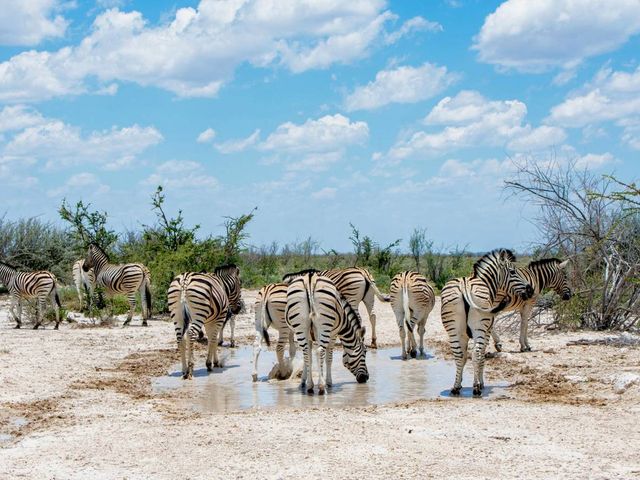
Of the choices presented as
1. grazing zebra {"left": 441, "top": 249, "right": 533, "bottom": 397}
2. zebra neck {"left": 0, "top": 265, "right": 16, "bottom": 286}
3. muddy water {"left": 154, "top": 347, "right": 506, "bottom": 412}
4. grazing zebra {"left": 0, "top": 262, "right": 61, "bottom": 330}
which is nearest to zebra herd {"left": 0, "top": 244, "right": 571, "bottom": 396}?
grazing zebra {"left": 441, "top": 249, "right": 533, "bottom": 397}

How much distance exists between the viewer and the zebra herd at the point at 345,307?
11039mm

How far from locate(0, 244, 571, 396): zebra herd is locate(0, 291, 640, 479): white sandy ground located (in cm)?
103

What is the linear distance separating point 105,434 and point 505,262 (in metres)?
7.79

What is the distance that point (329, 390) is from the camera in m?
11.8

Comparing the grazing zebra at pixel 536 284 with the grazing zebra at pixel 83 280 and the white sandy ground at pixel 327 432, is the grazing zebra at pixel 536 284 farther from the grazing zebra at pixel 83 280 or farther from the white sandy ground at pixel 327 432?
the grazing zebra at pixel 83 280

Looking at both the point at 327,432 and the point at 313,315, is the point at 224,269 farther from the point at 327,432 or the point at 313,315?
the point at 327,432

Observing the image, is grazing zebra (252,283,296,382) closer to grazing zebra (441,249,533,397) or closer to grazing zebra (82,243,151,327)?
grazing zebra (441,249,533,397)

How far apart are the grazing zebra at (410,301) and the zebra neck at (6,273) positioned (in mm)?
10566

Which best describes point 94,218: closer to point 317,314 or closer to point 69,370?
point 69,370

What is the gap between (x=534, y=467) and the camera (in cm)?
703

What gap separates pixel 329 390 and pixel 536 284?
18.4 ft

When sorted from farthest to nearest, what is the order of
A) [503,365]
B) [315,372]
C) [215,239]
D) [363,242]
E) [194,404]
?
[363,242] → [215,239] → [503,365] → [315,372] → [194,404]

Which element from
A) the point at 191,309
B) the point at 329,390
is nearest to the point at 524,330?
the point at 329,390

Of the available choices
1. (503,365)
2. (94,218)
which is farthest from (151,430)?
(94,218)
